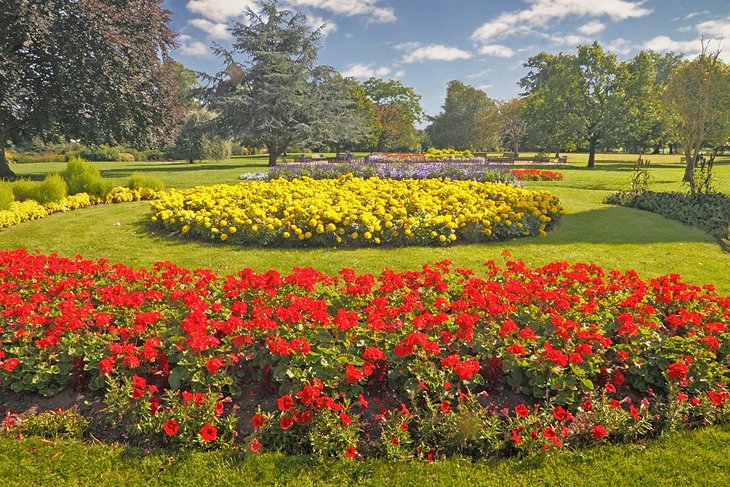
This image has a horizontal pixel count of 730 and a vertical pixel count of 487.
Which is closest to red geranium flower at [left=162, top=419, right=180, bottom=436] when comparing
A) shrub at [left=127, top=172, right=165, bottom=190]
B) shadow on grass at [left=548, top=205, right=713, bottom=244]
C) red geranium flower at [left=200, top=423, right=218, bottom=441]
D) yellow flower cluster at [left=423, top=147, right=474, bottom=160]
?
red geranium flower at [left=200, top=423, right=218, bottom=441]

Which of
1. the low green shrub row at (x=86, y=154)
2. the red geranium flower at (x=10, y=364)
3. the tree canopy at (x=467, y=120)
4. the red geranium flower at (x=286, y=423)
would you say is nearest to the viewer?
the red geranium flower at (x=286, y=423)

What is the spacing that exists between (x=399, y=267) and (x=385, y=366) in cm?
365

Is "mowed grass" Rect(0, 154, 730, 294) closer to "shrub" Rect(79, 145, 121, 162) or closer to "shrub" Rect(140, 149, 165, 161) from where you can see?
"shrub" Rect(140, 149, 165, 161)

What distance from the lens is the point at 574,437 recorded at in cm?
318

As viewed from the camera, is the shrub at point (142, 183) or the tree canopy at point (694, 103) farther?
the tree canopy at point (694, 103)

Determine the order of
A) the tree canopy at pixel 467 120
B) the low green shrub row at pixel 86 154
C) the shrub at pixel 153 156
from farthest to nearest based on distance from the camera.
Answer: the tree canopy at pixel 467 120, the shrub at pixel 153 156, the low green shrub row at pixel 86 154

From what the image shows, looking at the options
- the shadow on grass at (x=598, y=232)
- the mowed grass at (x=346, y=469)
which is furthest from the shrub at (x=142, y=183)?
the mowed grass at (x=346, y=469)

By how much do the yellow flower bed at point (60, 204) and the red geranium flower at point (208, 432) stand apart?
389 inches

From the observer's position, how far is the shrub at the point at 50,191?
11.4m

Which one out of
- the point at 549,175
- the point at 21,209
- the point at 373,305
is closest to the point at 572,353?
the point at 373,305

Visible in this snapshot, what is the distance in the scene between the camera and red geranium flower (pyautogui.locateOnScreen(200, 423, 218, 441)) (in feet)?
9.43

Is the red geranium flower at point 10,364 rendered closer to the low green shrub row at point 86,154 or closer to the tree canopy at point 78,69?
the tree canopy at point 78,69

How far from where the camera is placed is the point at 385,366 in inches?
142

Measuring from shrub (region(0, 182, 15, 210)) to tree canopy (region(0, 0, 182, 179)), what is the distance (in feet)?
24.3
